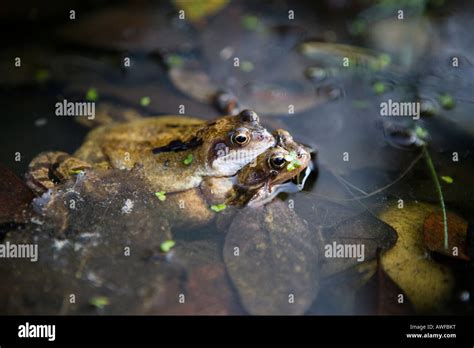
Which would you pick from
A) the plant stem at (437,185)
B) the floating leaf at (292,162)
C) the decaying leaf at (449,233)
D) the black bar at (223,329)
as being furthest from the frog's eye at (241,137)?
the plant stem at (437,185)

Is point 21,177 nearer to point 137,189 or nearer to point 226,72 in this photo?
point 137,189

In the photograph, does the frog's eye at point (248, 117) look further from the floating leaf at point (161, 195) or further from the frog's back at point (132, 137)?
the floating leaf at point (161, 195)

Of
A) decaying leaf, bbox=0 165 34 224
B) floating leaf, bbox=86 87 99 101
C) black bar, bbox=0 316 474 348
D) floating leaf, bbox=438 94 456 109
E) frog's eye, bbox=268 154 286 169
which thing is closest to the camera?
black bar, bbox=0 316 474 348

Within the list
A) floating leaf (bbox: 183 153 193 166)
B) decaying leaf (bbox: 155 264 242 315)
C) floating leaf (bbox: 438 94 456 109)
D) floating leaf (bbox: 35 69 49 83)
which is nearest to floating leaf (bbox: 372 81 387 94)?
floating leaf (bbox: 438 94 456 109)

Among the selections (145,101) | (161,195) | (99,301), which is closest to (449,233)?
(161,195)

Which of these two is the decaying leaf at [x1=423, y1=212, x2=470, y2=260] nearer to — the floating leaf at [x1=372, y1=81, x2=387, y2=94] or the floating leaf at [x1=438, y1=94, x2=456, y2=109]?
the floating leaf at [x1=438, y1=94, x2=456, y2=109]

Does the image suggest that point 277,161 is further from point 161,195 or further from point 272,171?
point 161,195

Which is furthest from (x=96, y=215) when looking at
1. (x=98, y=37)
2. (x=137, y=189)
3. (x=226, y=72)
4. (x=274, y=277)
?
(x=98, y=37)
